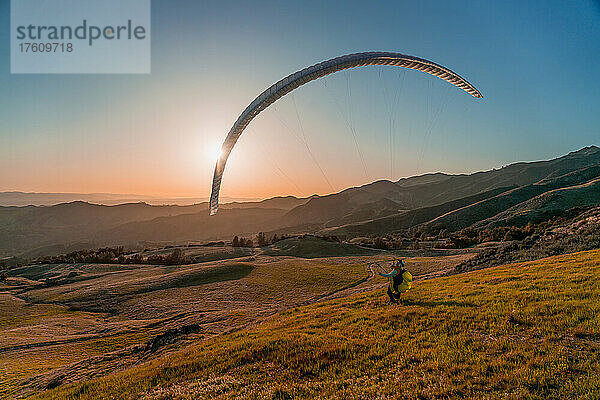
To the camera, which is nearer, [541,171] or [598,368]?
[598,368]

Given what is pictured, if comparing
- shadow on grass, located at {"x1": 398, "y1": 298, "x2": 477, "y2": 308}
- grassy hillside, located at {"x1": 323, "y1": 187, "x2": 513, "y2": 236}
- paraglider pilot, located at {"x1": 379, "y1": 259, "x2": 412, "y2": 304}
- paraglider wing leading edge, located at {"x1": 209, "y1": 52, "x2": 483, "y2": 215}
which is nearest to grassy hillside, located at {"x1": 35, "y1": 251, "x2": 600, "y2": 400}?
shadow on grass, located at {"x1": 398, "y1": 298, "x2": 477, "y2": 308}

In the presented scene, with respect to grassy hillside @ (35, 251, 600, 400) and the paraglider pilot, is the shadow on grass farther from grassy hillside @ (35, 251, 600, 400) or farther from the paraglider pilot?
the paraglider pilot

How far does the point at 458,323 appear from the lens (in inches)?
→ 433

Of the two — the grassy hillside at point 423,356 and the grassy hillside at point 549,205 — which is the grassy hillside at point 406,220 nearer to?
the grassy hillside at point 549,205

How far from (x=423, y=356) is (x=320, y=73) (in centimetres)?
1874

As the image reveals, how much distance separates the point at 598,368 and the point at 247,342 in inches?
417

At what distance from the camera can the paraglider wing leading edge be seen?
70.7 ft

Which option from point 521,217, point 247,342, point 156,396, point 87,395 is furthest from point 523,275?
point 521,217

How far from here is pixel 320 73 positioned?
71.7 feet

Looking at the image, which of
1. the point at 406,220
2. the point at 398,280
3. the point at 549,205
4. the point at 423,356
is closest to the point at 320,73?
the point at 398,280

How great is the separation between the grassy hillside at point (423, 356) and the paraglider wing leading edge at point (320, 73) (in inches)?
579

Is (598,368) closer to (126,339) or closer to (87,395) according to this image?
(87,395)

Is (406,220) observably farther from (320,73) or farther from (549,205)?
(320,73)

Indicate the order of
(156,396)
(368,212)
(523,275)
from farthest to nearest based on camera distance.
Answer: (368,212)
(523,275)
(156,396)
